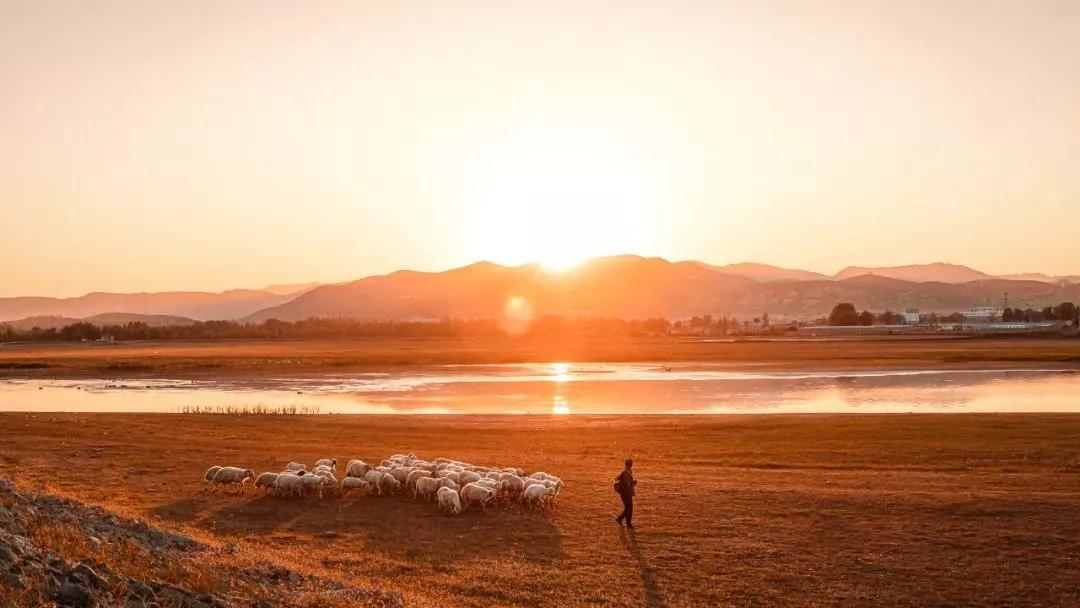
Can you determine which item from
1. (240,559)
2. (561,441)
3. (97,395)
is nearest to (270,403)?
(97,395)

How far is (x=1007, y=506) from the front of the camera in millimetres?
17875

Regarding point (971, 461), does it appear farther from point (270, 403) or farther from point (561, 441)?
point (270, 403)

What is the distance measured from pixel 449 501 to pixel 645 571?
559cm

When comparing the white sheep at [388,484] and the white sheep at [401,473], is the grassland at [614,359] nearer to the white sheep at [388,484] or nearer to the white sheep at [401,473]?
the white sheep at [388,484]

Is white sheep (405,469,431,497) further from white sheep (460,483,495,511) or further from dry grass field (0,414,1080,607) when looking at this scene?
white sheep (460,483,495,511)

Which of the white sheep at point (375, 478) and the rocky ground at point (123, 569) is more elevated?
the rocky ground at point (123, 569)

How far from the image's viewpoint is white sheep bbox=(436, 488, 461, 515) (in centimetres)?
1827

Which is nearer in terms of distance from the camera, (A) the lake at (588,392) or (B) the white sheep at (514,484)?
(B) the white sheep at (514,484)

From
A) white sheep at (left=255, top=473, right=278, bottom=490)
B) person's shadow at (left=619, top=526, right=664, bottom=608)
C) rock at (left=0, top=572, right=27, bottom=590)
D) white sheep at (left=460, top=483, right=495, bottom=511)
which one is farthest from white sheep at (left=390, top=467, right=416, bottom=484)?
rock at (left=0, top=572, right=27, bottom=590)

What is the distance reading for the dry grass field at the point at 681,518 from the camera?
45.0 ft

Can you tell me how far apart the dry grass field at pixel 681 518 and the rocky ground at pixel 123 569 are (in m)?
1.21

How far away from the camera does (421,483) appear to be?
762 inches

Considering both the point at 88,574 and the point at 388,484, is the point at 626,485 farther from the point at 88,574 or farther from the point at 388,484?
the point at 88,574

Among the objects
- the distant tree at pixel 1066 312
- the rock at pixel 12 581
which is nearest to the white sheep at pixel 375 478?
the rock at pixel 12 581
